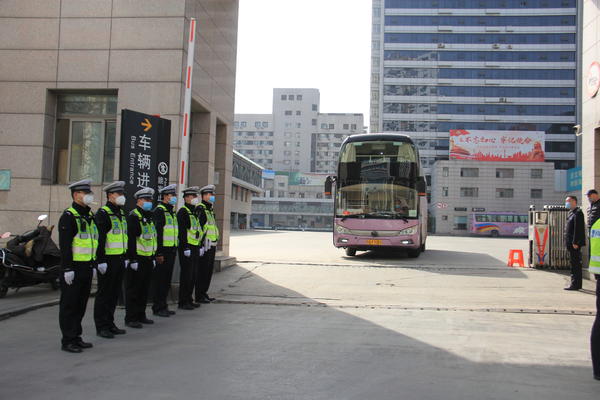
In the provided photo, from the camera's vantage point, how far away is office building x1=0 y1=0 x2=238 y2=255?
36.4ft

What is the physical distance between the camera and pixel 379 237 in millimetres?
17234

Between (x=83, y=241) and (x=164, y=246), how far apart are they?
1964mm

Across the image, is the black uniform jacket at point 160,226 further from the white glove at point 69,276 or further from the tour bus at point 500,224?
the tour bus at point 500,224

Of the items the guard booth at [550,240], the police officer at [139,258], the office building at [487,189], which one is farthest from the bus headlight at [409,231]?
the office building at [487,189]

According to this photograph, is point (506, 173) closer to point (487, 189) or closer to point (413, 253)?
point (487, 189)

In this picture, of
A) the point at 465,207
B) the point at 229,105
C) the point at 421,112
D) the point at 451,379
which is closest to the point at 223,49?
the point at 229,105

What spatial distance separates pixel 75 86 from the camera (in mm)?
11320

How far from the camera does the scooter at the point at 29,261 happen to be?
28.9 feet

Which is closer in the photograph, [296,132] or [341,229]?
[341,229]

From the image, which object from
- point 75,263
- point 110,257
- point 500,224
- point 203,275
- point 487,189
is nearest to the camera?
point 75,263

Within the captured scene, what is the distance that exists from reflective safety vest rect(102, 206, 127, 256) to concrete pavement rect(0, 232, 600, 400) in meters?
1.05

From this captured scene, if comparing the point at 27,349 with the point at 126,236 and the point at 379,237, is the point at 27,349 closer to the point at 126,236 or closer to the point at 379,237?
the point at 126,236

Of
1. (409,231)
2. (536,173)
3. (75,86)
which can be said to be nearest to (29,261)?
(75,86)

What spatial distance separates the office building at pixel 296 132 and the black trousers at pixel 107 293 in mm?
121029
